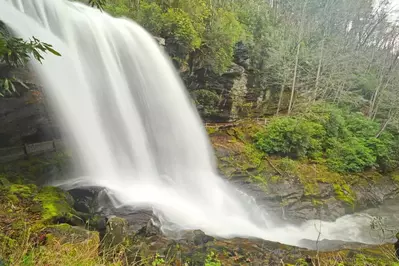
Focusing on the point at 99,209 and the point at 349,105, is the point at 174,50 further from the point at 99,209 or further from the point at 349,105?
the point at 349,105

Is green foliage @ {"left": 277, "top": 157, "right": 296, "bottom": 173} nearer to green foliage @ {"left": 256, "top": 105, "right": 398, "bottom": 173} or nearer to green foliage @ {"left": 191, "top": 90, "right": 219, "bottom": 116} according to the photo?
green foliage @ {"left": 256, "top": 105, "right": 398, "bottom": 173}

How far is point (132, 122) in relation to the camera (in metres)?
9.64

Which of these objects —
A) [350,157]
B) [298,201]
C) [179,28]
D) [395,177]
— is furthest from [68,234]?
[395,177]

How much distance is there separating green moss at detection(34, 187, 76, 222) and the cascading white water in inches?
56.1

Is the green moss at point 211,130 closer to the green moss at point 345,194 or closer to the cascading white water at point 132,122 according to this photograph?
the cascading white water at point 132,122

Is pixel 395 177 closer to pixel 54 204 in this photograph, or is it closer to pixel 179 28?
pixel 179 28

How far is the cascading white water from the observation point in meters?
7.47

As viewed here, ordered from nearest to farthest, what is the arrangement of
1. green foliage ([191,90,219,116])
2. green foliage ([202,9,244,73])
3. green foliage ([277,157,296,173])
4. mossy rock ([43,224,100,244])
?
mossy rock ([43,224,100,244]), green foliage ([277,157,296,173]), green foliage ([202,9,244,73]), green foliage ([191,90,219,116])

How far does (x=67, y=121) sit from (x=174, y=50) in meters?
6.38

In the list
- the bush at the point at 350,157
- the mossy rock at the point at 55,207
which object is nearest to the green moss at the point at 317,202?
the bush at the point at 350,157

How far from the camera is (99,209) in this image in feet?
20.6

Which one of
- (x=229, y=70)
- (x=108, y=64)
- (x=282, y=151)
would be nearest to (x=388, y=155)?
(x=282, y=151)

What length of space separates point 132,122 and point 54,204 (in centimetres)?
473

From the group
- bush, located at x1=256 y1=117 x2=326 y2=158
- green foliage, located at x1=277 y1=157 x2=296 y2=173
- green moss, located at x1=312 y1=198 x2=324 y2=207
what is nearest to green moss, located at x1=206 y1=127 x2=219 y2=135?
bush, located at x1=256 y1=117 x2=326 y2=158
